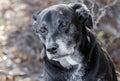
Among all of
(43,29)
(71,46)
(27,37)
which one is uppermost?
(43,29)

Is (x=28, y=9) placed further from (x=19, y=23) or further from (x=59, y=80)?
(x=59, y=80)

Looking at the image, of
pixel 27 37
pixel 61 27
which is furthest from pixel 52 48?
pixel 27 37

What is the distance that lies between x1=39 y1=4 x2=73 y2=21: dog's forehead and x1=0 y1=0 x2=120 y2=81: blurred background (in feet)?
9.01

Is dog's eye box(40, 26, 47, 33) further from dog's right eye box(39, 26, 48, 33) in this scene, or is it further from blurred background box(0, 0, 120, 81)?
blurred background box(0, 0, 120, 81)

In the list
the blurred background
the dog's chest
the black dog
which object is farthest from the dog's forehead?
the blurred background

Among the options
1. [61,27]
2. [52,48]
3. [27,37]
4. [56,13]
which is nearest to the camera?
[52,48]

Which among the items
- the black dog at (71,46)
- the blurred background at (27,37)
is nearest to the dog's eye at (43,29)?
the black dog at (71,46)

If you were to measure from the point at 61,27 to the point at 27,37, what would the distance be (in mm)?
4518

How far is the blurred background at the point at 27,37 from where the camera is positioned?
9.38 meters

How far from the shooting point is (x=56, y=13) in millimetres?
5969

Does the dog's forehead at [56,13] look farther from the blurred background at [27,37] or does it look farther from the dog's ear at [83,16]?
the blurred background at [27,37]

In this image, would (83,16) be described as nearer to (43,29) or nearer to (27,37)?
(43,29)

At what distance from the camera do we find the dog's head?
5758 millimetres

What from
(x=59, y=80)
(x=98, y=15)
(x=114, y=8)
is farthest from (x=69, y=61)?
(x=114, y=8)
